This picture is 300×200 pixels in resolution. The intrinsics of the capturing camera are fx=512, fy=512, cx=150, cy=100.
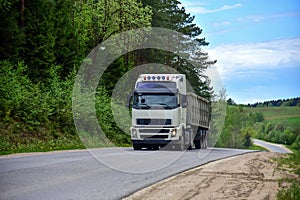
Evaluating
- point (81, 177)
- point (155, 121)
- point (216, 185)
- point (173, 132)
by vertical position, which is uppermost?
point (155, 121)

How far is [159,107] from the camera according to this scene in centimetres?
2638

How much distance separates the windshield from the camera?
26.4m

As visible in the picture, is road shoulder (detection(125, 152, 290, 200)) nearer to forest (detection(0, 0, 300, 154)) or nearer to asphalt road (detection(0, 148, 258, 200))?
asphalt road (detection(0, 148, 258, 200))

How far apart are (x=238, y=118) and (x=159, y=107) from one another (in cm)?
9518

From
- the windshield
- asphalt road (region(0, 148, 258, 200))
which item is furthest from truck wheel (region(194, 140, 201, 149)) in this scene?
asphalt road (region(0, 148, 258, 200))

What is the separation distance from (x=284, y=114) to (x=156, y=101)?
57174 millimetres

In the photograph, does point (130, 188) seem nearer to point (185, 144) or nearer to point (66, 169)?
point (66, 169)

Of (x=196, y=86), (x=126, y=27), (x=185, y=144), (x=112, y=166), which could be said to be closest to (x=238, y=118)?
(x=196, y=86)

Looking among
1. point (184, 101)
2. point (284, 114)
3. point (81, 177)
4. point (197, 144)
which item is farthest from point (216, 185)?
point (284, 114)

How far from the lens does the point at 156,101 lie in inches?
1042

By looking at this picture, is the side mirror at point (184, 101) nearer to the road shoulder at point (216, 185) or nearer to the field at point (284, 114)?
the road shoulder at point (216, 185)

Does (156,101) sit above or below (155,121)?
above

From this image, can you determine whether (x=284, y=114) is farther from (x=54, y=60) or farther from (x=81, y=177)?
(x=81, y=177)

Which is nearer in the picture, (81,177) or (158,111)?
(81,177)
